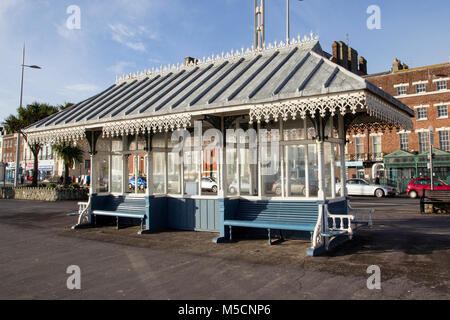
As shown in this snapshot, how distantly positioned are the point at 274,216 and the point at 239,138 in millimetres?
2644

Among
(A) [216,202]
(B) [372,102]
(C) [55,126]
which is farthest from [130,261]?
(C) [55,126]

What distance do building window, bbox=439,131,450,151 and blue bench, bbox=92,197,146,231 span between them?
34.6 m

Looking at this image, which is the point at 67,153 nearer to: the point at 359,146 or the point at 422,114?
the point at 359,146

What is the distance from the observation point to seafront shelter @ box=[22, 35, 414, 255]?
8359 millimetres

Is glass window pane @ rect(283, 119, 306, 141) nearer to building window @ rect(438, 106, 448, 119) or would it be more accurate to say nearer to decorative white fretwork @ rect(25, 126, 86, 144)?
decorative white fretwork @ rect(25, 126, 86, 144)

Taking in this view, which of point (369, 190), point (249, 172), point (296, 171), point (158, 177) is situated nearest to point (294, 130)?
point (296, 171)

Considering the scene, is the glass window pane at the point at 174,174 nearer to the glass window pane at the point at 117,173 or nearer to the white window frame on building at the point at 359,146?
the glass window pane at the point at 117,173

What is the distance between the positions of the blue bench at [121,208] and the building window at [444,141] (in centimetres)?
3457

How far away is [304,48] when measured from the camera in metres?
10.6

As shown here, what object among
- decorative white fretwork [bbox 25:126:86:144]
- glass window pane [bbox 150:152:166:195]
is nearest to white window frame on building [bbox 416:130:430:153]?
glass window pane [bbox 150:152:166:195]

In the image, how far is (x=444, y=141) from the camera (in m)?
35.7

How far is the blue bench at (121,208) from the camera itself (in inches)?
475

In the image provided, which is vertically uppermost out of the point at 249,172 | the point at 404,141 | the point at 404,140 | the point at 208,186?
the point at 404,140

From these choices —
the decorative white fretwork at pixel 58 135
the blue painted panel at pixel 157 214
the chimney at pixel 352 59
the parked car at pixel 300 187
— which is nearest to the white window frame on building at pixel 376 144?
the chimney at pixel 352 59
